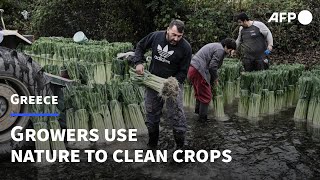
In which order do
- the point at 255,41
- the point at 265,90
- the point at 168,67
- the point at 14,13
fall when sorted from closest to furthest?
the point at 168,67
the point at 265,90
the point at 255,41
the point at 14,13

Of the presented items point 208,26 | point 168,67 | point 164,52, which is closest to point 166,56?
point 164,52

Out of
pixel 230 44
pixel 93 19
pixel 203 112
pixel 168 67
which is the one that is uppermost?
pixel 93 19

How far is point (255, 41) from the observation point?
9156 mm

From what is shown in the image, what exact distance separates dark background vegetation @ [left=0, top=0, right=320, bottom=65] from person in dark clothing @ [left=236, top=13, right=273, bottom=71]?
3.47 meters

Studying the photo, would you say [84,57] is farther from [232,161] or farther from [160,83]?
[232,161]

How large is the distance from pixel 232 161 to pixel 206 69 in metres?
2.32

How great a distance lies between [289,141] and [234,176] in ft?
5.66

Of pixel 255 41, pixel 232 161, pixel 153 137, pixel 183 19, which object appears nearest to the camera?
pixel 232 161

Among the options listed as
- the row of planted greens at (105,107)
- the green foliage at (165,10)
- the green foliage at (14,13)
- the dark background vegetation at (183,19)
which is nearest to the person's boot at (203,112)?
the row of planted greens at (105,107)

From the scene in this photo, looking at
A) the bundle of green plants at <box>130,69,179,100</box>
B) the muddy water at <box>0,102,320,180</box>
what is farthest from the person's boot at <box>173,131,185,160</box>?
the bundle of green plants at <box>130,69,179,100</box>

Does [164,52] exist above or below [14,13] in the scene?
below

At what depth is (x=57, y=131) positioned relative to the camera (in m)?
5.58

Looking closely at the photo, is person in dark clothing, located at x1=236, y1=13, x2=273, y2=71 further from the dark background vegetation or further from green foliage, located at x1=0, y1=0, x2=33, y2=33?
green foliage, located at x1=0, y1=0, x2=33, y2=33

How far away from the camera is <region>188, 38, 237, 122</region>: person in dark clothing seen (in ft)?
24.2
